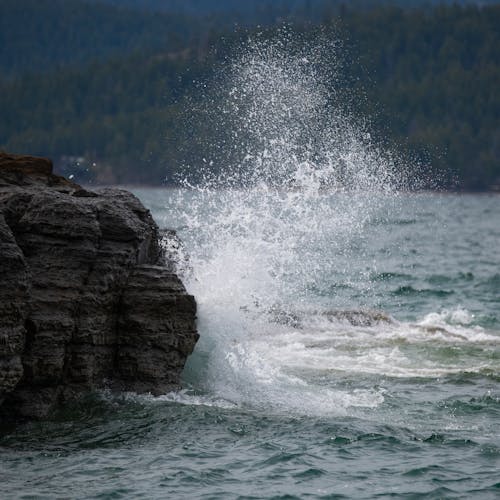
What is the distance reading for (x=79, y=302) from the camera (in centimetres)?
1327

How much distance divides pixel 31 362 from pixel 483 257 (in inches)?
1392

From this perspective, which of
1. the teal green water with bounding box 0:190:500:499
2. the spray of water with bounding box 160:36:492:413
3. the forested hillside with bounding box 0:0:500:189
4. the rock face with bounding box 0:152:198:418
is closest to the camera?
the teal green water with bounding box 0:190:500:499

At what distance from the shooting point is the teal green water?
11375 mm

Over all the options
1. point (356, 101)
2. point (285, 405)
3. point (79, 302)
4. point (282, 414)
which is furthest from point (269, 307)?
point (356, 101)

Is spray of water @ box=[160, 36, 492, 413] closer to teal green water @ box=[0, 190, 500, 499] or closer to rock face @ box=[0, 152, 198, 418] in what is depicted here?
teal green water @ box=[0, 190, 500, 499]

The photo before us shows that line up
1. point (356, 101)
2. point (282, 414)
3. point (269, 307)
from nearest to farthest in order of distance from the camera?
point (282, 414), point (269, 307), point (356, 101)

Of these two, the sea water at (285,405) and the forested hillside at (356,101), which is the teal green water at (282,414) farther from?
the forested hillside at (356,101)

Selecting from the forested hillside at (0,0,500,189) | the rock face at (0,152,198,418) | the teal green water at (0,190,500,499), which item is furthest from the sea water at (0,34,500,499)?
the forested hillside at (0,0,500,189)

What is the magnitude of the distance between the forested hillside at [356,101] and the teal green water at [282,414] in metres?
107

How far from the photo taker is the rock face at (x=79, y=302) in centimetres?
1238

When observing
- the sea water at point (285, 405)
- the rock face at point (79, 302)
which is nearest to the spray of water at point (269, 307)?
the sea water at point (285, 405)

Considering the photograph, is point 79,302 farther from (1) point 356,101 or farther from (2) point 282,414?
(1) point 356,101

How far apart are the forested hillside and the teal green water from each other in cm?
10719

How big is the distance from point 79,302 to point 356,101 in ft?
411
